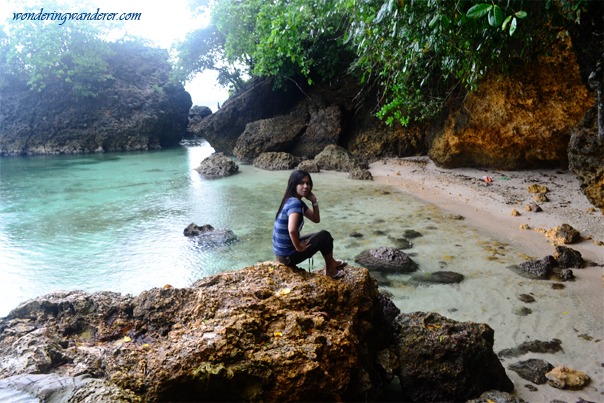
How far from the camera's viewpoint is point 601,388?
3.20 m

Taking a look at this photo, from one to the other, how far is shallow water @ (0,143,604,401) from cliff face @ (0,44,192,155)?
12850 mm

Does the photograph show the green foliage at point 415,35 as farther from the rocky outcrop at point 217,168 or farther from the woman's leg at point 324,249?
the rocky outcrop at point 217,168

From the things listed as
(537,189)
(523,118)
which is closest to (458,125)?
(523,118)

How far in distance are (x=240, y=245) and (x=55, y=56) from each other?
23.6 meters

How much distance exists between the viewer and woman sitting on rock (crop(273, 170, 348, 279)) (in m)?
3.64

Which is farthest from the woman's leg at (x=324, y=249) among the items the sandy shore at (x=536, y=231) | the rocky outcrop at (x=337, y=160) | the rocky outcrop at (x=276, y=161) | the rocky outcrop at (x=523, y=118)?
the rocky outcrop at (x=276, y=161)

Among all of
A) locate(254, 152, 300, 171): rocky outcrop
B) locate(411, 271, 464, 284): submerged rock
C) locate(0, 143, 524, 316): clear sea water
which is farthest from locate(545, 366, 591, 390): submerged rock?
locate(254, 152, 300, 171): rocky outcrop

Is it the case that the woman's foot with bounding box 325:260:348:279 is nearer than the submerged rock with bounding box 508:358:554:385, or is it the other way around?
the submerged rock with bounding box 508:358:554:385

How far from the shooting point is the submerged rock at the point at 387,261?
18.5 ft

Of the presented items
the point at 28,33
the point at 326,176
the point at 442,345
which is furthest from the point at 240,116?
the point at 442,345

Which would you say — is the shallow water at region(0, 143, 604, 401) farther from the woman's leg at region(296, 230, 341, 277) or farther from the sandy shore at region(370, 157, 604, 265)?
the woman's leg at region(296, 230, 341, 277)

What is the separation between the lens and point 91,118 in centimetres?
2564

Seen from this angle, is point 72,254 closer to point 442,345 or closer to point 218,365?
point 218,365

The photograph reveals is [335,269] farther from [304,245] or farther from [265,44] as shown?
[265,44]
